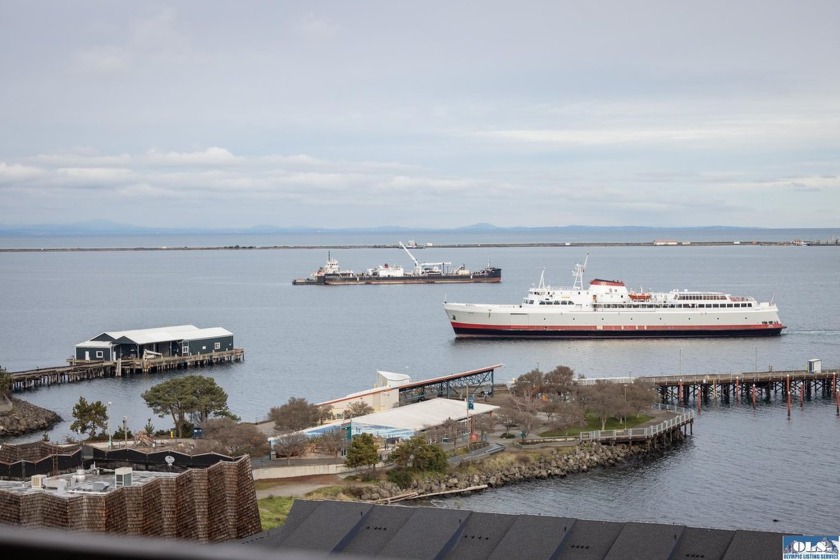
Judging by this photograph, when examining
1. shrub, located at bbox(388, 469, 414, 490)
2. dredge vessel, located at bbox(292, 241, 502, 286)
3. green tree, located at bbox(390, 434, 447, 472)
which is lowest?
shrub, located at bbox(388, 469, 414, 490)

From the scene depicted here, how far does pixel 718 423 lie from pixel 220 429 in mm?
20186

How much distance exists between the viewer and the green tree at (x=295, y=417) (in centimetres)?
3525

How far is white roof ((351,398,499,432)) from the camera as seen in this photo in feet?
118

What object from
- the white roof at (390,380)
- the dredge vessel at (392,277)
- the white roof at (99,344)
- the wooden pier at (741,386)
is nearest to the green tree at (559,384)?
the white roof at (390,380)

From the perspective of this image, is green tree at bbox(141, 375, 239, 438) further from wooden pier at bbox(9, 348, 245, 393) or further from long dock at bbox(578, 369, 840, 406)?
wooden pier at bbox(9, 348, 245, 393)

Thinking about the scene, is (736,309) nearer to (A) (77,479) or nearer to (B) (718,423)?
(B) (718,423)

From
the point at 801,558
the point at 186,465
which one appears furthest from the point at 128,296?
the point at 801,558

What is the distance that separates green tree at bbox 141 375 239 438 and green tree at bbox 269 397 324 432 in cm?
267

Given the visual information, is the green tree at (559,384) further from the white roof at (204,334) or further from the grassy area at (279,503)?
the white roof at (204,334)

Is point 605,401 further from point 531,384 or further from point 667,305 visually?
point 667,305

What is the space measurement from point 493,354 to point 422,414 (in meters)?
28.2

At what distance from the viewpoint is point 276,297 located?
10938cm

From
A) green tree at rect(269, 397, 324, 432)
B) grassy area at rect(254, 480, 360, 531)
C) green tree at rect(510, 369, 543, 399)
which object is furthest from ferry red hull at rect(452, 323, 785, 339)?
grassy area at rect(254, 480, 360, 531)

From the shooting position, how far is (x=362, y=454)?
30.7 m
